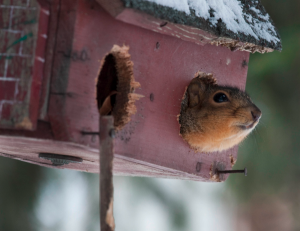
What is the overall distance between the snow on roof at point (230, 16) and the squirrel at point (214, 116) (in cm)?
26

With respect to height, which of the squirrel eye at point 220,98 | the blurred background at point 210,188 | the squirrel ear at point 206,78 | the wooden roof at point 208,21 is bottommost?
the blurred background at point 210,188

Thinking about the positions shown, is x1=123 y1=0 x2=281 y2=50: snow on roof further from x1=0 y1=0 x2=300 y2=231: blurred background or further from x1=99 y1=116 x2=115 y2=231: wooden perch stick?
x1=0 y1=0 x2=300 y2=231: blurred background

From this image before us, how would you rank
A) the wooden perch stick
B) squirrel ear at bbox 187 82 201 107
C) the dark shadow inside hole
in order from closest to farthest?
the wooden perch stick → the dark shadow inside hole → squirrel ear at bbox 187 82 201 107

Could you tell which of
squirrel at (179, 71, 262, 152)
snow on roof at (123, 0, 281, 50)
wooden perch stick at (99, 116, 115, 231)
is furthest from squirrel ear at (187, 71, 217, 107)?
wooden perch stick at (99, 116, 115, 231)

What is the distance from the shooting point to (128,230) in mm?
3383

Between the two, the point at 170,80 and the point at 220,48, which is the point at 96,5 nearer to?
the point at 170,80

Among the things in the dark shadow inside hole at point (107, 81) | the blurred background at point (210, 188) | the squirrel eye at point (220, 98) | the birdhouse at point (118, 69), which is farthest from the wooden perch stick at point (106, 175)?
the blurred background at point (210, 188)

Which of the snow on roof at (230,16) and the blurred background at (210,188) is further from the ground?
the snow on roof at (230,16)

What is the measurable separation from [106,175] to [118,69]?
1.60 feet

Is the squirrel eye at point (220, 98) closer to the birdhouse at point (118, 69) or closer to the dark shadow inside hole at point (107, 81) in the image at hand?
the birdhouse at point (118, 69)

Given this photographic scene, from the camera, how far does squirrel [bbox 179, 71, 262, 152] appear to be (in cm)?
211

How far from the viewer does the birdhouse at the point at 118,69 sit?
1.52 metres

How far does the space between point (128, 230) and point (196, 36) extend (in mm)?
1897

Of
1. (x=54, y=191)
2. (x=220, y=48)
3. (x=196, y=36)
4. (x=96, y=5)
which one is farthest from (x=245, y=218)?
(x=96, y=5)
